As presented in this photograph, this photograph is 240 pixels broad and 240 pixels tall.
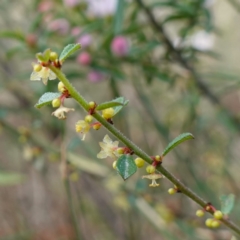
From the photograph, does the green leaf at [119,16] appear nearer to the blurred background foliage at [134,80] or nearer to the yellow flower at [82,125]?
the blurred background foliage at [134,80]

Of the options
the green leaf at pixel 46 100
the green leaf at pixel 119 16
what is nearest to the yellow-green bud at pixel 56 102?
the green leaf at pixel 46 100

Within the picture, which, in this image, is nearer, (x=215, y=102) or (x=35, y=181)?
(x=215, y=102)

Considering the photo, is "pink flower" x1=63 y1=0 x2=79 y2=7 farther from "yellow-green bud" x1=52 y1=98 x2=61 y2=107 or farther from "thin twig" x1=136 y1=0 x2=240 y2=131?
"yellow-green bud" x1=52 y1=98 x2=61 y2=107

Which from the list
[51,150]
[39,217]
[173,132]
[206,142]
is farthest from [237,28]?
[51,150]

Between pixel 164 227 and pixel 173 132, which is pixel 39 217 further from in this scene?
pixel 164 227

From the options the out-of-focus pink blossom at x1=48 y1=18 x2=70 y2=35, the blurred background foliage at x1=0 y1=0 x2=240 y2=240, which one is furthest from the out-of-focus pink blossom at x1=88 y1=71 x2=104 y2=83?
the out-of-focus pink blossom at x1=48 y1=18 x2=70 y2=35

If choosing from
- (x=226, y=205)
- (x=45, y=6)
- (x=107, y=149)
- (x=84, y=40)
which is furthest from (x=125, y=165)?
(x=45, y=6)

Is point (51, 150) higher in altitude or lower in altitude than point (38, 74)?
lower

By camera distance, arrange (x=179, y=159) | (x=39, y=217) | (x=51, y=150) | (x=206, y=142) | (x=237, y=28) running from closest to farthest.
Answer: (x=51, y=150), (x=179, y=159), (x=206, y=142), (x=39, y=217), (x=237, y=28)
